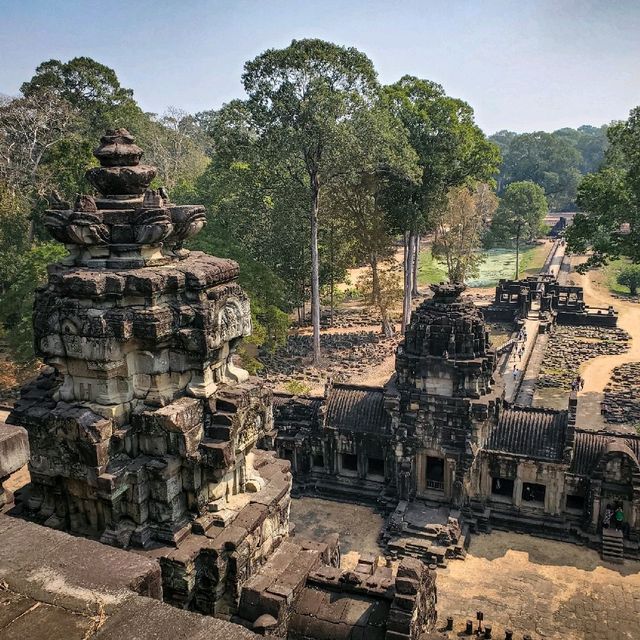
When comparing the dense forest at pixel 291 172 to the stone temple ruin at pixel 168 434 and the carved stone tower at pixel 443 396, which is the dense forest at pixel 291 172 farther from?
the stone temple ruin at pixel 168 434

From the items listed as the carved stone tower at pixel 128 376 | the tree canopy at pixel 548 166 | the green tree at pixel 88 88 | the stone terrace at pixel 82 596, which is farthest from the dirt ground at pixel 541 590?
the tree canopy at pixel 548 166

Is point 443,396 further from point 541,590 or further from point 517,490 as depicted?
point 541,590

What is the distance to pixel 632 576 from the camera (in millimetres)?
17406

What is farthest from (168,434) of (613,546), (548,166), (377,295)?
(548,166)

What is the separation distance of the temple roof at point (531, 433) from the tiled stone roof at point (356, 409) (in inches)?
153

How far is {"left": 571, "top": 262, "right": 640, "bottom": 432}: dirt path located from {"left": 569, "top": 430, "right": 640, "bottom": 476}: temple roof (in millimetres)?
9143

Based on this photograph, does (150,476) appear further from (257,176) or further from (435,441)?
(257,176)

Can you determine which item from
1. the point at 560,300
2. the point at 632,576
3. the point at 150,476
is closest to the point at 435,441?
the point at 632,576

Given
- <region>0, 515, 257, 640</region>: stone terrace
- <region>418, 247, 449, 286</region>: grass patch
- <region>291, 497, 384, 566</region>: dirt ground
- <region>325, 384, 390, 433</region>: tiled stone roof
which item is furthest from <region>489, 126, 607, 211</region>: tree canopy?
<region>0, 515, 257, 640</region>: stone terrace

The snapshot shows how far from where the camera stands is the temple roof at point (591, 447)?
770 inches

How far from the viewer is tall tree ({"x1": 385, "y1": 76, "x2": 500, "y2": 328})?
123ft

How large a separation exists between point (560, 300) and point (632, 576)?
36.0 meters

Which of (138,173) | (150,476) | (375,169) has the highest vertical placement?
(375,169)

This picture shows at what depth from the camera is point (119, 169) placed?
383 inches
